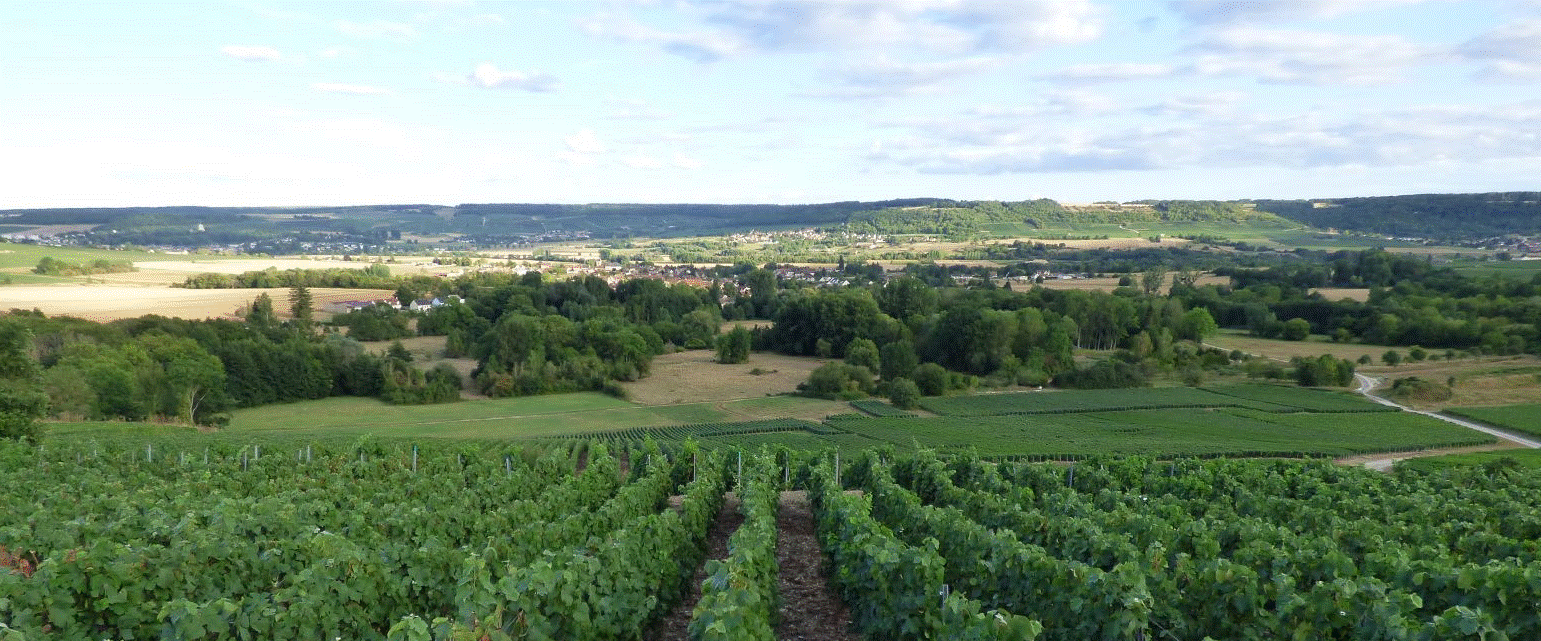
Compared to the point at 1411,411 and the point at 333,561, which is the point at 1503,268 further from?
the point at 333,561

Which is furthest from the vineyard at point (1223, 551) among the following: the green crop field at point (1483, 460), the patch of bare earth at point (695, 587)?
the green crop field at point (1483, 460)

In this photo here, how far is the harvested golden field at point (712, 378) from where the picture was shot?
6425 centimetres

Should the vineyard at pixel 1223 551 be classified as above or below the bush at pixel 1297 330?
above

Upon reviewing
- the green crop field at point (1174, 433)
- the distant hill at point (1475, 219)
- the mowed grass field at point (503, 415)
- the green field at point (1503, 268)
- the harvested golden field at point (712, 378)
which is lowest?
the harvested golden field at point (712, 378)

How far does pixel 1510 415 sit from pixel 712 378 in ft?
161

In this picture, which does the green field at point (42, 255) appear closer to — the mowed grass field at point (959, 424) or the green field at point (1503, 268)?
the mowed grass field at point (959, 424)

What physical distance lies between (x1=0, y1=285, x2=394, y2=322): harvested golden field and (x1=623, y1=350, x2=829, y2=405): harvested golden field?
39.9 metres

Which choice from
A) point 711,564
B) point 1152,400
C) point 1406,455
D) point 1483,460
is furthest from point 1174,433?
point 711,564

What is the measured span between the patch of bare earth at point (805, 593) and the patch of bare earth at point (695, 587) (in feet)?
3.69

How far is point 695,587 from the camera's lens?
15305 millimetres

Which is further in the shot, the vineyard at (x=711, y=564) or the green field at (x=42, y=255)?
the green field at (x=42, y=255)

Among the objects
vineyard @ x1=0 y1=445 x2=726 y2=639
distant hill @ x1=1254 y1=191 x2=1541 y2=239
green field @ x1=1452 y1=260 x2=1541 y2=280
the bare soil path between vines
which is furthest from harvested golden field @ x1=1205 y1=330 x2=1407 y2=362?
distant hill @ x1=1254 y1=191 x2=1541 y2=239

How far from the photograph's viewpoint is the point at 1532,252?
144m

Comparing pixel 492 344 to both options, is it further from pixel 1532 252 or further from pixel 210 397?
pixel 1532 252
